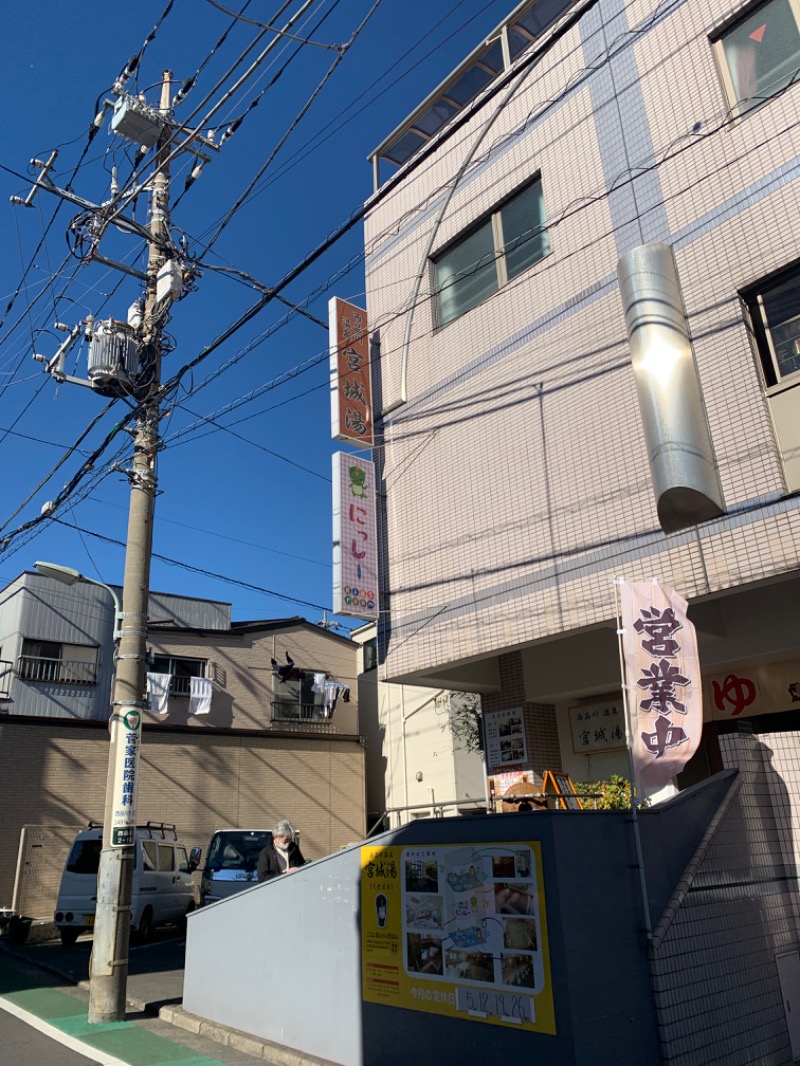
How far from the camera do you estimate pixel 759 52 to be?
832 centimetres

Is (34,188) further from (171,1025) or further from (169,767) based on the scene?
(169,767)

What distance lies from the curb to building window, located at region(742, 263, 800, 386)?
731 centimetres

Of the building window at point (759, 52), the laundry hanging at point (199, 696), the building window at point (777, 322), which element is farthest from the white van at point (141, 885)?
the building window at point (759, 52)

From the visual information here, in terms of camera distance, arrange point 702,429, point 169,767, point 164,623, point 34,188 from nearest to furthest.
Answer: point 702,429 < point 34,188 < point 169,767 < point 164,623

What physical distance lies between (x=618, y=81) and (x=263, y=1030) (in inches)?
431

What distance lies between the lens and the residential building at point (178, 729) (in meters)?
19.0

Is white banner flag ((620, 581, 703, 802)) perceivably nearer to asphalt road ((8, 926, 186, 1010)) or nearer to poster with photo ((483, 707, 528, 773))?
poster with photo ((483, 707, 528, 773))

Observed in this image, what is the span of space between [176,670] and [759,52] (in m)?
20.3

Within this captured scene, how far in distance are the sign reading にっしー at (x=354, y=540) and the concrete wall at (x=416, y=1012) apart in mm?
4083

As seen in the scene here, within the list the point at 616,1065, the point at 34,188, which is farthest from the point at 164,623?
the point at 616,1065

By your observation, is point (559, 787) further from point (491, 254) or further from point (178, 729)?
point (178, 729)

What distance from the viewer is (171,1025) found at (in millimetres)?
7969

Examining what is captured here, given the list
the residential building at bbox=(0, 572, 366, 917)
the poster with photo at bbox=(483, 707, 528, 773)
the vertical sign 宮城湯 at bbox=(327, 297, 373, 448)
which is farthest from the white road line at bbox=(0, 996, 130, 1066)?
the residential building at bbox=(0, 572, 366, 917)

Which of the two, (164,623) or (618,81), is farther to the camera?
(164,623)
